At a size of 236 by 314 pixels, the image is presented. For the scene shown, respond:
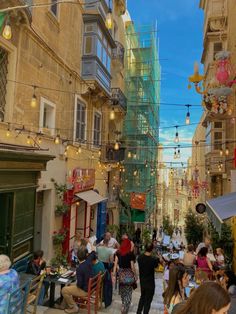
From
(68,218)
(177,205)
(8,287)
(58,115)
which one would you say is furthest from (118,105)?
(177,205)

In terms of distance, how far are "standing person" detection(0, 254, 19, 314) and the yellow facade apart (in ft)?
14.8

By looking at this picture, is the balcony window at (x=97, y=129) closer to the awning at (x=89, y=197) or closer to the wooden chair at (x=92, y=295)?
the awning at (x=89, y=197)

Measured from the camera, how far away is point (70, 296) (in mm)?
6754

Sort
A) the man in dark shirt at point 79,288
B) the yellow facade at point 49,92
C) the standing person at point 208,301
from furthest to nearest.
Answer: the yellow facade at point 49,92 < the man in dark shirt at point 79,288 < the standing person at point 208,301

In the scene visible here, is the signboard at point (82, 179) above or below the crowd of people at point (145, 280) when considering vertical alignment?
above

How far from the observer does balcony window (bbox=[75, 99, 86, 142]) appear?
14.4 m

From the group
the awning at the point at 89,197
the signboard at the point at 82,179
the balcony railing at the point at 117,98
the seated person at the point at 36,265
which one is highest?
the balcony railing at the point at 117,98

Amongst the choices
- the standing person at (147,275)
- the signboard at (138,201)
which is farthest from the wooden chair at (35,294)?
the signboard at (138,201)

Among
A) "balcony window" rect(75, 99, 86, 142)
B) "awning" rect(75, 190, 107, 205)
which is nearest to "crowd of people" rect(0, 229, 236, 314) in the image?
"awning" rect(75, 190, 107, 205)

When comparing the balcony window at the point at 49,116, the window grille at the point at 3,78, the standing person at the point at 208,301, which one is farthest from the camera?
the balcony window at the point at 49,116

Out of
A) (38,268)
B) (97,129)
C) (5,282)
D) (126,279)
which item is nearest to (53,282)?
(38,268)

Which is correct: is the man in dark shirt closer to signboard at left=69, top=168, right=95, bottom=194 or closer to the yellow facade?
the yellow facade

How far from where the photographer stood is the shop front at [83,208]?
13.0 metres

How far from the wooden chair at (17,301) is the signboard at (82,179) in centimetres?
805
